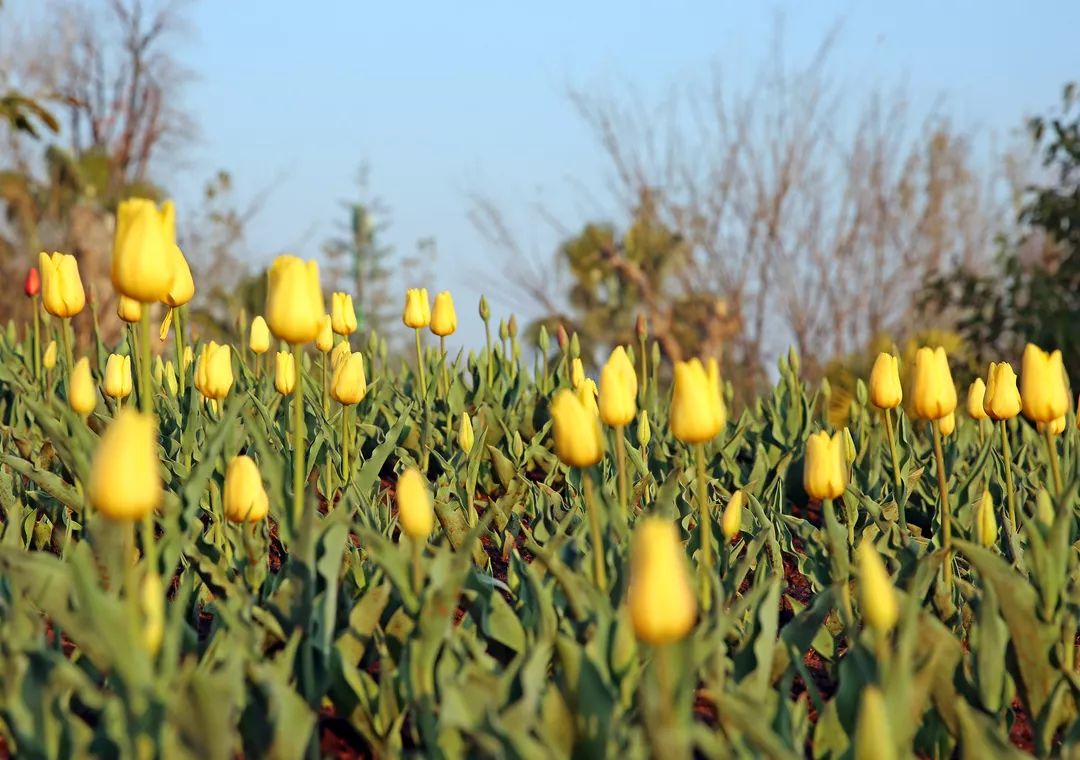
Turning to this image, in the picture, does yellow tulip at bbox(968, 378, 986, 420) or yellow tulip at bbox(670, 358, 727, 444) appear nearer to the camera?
yellow tulip at bbox(670, 358, 727, 444)

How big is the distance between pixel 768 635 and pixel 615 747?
1.80 feet

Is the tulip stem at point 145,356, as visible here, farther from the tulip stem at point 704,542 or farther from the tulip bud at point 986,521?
the tulip bud at point 986,521

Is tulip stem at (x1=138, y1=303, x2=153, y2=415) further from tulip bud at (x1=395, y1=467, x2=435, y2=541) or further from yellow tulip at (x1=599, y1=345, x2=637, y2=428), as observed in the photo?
yellow tulip at (x1=599, y1=345, x2=637, y2=428)

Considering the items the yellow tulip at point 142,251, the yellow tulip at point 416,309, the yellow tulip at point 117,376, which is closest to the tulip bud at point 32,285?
the yellow tulip at point 416,309

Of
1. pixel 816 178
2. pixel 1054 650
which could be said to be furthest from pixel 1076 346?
pixel 816 178

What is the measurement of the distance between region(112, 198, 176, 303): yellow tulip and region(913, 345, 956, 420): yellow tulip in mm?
1393

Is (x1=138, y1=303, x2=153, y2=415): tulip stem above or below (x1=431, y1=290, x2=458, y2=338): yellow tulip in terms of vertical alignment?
below

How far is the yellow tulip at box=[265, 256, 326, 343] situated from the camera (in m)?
1.98

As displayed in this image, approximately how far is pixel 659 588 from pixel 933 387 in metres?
1.37

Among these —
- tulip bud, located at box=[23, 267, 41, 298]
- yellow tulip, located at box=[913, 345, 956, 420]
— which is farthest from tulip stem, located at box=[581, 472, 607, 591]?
tulip bud, located at box=[23, 267, 41, 298]

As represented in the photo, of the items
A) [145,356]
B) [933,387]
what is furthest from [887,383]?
[145,356]

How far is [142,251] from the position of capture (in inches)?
70.1

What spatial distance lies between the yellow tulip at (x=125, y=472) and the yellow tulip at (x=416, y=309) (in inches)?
106

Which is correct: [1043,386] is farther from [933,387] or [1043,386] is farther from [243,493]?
[243,493]
